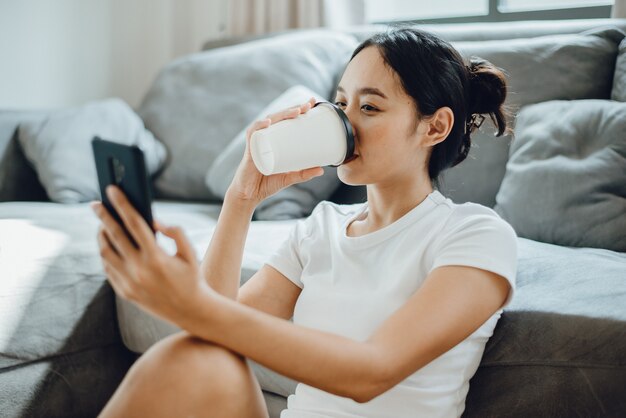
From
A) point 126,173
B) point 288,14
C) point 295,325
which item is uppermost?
point 126,173

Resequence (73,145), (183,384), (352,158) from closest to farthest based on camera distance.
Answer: (183,384) < (352,158) < (73,145)

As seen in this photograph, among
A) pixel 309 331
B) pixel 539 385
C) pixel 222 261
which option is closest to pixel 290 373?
pixel 309 331

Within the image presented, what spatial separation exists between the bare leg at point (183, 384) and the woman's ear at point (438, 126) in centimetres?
49

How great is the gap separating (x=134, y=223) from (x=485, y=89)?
2.28 ft

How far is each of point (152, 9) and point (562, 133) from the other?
2463 millimetres

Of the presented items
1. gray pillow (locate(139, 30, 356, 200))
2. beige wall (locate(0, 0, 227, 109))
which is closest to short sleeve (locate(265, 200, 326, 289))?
gray pillow (locate(139, 30, 356, 200))

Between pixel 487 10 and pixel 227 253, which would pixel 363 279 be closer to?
pixel 227 253

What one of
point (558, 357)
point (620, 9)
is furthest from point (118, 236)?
point (620, 9)

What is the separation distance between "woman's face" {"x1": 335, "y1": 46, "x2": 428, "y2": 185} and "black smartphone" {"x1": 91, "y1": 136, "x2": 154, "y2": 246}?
443 mm

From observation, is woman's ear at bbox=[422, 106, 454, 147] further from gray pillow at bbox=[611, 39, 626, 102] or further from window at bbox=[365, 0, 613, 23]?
window at bbox=[365, 0, 613, 23]

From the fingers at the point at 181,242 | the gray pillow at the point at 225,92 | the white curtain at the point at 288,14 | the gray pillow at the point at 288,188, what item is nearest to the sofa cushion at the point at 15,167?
the gray pillow at the point at 225,92

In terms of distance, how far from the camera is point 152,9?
3531mm

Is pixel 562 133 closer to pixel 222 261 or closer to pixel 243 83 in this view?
pixel 222 261

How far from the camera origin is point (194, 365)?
34.3 inches
